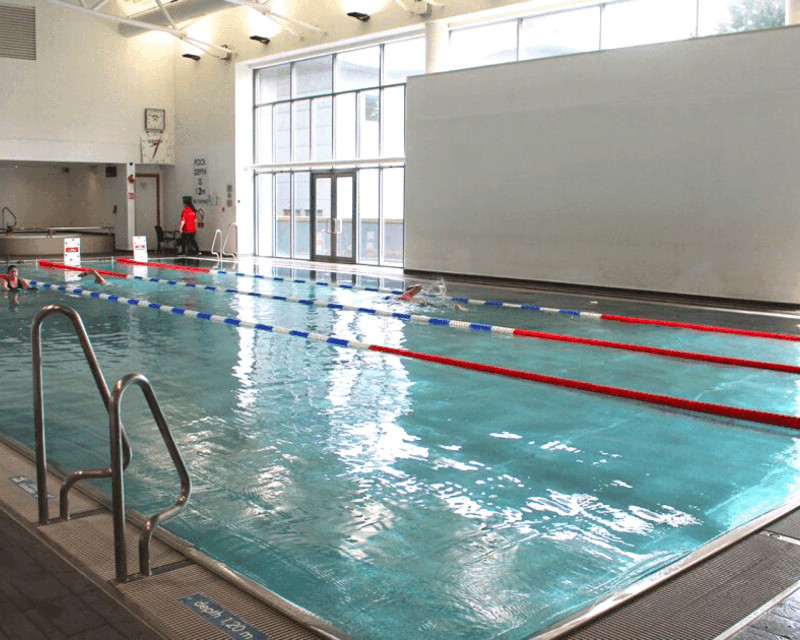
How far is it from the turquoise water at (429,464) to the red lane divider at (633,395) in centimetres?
8

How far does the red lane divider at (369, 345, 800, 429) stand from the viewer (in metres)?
5.93

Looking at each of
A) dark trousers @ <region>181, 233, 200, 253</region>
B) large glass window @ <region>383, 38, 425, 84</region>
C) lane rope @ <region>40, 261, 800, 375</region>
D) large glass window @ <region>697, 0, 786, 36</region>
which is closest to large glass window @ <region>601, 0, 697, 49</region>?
large glass window @ <region>697, 0, 786, 36</region>

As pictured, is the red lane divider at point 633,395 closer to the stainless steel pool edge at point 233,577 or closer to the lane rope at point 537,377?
the lane rope at point 537,377

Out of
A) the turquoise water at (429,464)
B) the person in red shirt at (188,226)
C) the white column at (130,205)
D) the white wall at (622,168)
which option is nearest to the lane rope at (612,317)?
the turquoise water at (429,464)

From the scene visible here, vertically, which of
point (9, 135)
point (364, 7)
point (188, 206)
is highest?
point (364, 7)

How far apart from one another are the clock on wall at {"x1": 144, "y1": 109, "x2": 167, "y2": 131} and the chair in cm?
316

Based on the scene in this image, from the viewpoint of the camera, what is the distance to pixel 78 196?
28.4 meters

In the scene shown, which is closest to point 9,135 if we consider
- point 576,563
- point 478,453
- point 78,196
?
point 78,196

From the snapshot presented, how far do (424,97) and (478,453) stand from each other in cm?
1456

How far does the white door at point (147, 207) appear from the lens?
89.4 feet

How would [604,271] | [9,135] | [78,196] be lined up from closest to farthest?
[604,271] < [9,135] < [78,196]

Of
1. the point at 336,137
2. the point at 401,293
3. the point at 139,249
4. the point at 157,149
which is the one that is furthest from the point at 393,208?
the point at 157,149

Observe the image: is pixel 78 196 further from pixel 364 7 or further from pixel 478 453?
pixel 478 453

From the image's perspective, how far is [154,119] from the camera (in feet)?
86.3
